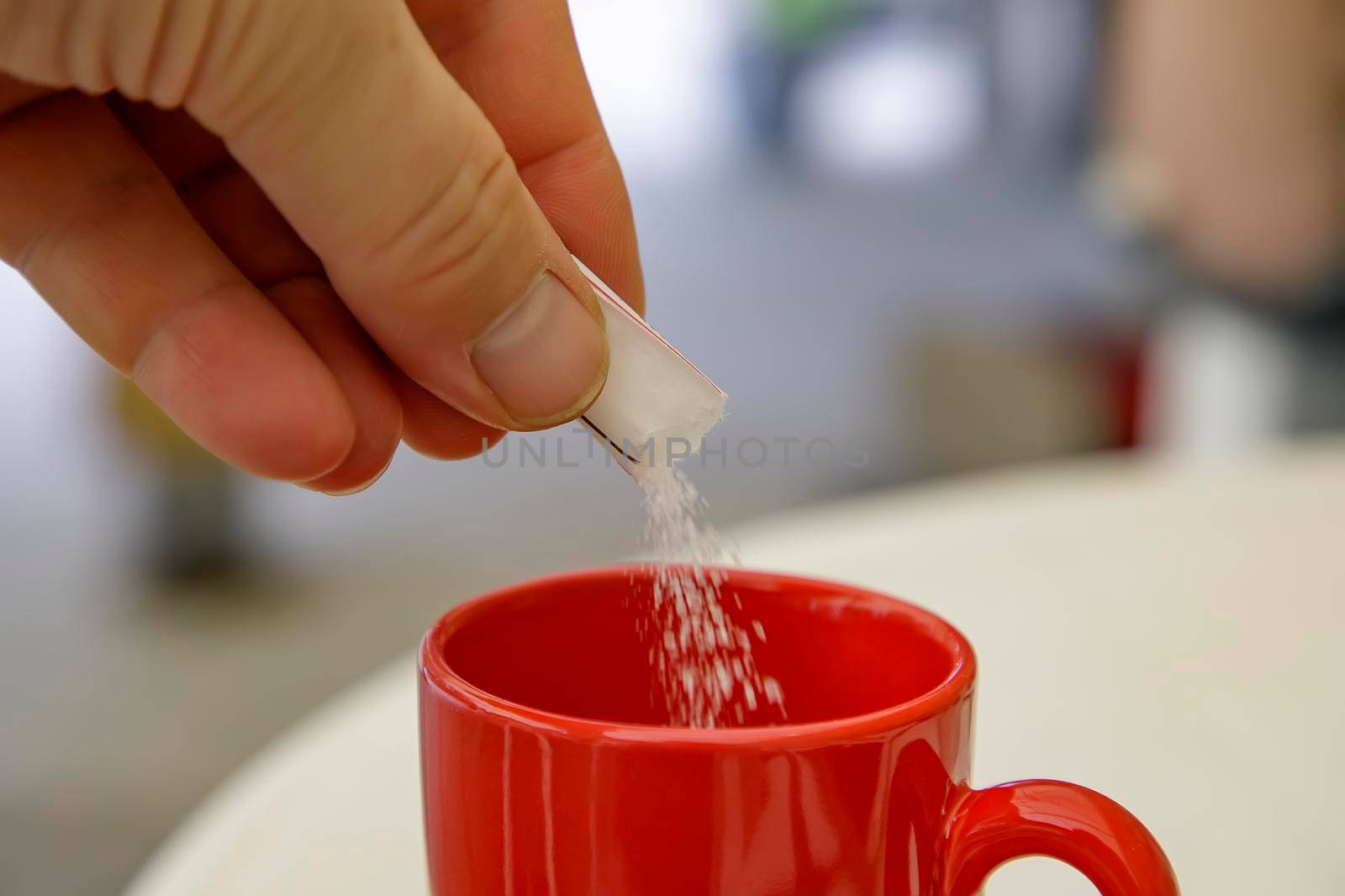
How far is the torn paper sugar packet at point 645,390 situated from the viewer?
42 centimetres

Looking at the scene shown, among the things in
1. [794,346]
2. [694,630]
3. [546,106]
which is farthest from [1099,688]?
[794,346]

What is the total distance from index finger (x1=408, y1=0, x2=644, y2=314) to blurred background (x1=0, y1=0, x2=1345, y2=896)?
3.42 ft

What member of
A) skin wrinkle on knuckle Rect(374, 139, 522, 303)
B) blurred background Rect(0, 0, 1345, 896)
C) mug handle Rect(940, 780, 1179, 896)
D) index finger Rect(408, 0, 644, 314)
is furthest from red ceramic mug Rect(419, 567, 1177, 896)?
blurred background Rect(0, 0, 1345, 896)

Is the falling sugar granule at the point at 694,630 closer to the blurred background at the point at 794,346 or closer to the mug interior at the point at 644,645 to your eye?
the mug interior at the point at 644,645

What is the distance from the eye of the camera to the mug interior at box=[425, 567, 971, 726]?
1.41ft

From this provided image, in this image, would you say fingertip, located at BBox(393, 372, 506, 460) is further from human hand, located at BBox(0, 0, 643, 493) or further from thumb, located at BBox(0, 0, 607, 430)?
thumb, located at BBox(0, 0, 607, 430)

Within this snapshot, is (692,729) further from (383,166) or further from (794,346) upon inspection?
(794,346)

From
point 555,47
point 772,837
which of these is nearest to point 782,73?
point 555,47

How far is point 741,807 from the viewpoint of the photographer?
0.33 m

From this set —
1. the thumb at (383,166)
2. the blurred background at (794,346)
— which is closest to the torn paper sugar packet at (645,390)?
the thumb at (383,166)

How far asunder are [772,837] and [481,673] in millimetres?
141

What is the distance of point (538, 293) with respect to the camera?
40 cm

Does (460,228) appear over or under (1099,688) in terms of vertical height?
over

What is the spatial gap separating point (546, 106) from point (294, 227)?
0.24m
